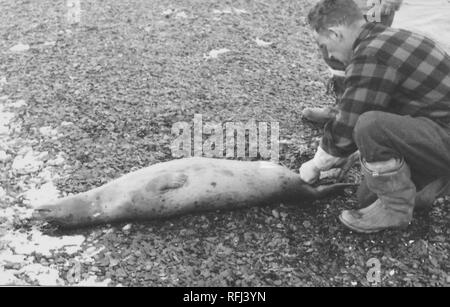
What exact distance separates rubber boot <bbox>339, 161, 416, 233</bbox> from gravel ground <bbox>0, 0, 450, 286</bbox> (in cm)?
8

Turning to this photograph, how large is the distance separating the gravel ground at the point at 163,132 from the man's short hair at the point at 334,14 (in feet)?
3.59

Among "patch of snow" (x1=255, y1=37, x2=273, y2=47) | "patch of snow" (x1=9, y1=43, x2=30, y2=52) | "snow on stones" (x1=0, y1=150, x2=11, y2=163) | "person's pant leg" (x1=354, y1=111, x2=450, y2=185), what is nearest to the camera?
"person's pant leg" (x1=354, y1=111, x2=450, y2=185)

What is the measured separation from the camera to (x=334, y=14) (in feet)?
8.34

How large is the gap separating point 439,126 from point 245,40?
108 inches

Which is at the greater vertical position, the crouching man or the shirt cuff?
the crouching man

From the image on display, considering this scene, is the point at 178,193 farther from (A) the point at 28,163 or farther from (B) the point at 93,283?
(A) the point at 28,163

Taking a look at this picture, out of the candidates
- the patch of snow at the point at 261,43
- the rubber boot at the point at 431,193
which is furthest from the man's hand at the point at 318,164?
the patch of snow at the point at 261,43

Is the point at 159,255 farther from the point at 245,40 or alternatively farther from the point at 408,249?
the point at 245,40

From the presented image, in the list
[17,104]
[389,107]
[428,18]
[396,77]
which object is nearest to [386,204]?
[389,107]

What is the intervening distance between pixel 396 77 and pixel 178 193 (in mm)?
1355

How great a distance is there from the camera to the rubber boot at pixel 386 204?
8.66 ft

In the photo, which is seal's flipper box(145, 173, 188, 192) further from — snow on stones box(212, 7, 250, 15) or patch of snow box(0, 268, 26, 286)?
snow on stones box(212, 7, 250, 15)

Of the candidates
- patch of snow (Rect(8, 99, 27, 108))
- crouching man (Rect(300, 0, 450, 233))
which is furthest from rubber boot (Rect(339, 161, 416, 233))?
patch of snow (Rect(8, 99, 27, 108))

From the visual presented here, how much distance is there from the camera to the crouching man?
2412mm
